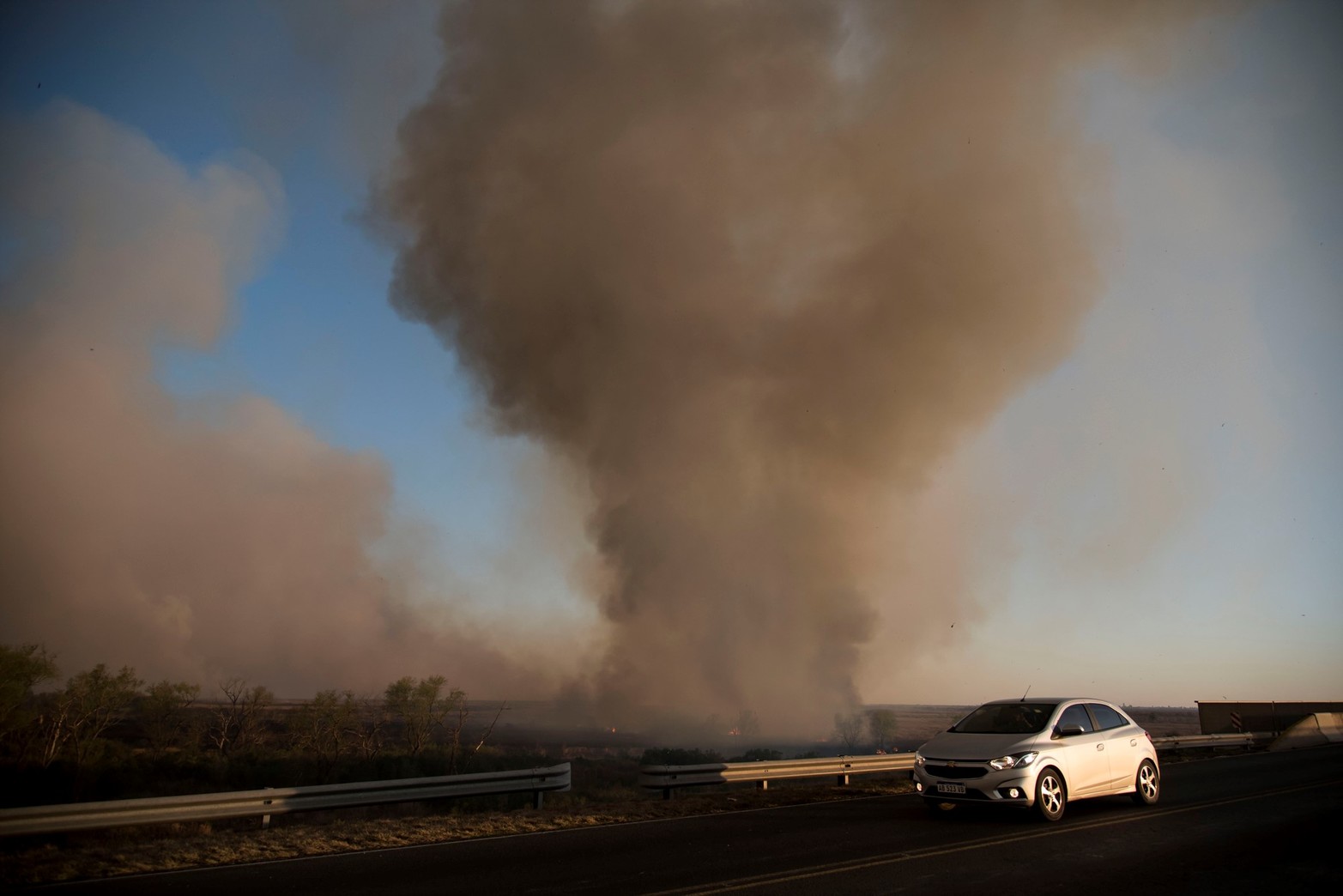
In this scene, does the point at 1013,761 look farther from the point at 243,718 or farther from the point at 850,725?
the point at 850,725

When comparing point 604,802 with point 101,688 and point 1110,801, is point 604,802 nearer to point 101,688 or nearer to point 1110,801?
point 1110,801

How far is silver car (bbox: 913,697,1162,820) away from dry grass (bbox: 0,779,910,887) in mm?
3227

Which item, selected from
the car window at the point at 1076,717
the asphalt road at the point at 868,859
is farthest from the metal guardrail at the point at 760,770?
the car window at the point at 1076,717

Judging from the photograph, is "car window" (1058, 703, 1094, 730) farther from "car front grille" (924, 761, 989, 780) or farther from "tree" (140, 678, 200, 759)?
"tree" (140, 678, 200, 759)

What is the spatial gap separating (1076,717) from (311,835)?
30.0 ft

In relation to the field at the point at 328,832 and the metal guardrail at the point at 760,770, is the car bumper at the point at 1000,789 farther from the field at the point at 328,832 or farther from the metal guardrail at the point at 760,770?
the field at the point at 328,832

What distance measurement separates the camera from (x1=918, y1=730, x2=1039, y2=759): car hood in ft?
28.3

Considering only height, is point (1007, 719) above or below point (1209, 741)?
above

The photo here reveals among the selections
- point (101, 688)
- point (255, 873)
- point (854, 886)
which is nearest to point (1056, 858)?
point (854, 886)

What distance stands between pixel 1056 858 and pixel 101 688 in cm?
3556

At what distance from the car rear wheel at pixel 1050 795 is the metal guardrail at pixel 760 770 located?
9.28ft

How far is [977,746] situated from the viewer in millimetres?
8922

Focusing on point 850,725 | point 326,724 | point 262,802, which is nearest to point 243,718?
point 326,724

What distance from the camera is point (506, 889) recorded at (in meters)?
5.95
